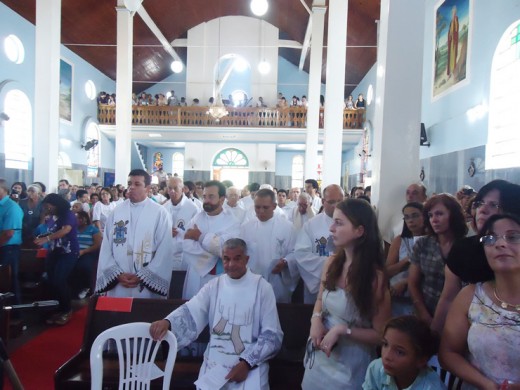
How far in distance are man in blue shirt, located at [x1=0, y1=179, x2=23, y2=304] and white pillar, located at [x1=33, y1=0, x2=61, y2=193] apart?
11.2 ft

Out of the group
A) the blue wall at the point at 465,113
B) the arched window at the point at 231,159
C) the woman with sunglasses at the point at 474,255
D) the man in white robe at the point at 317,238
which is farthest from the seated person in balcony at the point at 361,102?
the woman with sunglasses at the point at 474,255

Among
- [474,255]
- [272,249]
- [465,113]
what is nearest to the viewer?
A: [474,255]

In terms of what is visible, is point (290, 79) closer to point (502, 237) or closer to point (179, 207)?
point (179, 207)

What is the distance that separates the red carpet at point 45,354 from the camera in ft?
12.4

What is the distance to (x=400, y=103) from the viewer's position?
14.2 feet

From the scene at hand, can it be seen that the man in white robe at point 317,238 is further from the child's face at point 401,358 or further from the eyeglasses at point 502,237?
the eyeglasses at point 502,237

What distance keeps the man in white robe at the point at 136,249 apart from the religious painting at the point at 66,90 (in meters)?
Result: 13.2

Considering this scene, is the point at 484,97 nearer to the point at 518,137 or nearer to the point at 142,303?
the point at 518,137

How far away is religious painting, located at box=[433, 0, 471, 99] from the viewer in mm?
7887

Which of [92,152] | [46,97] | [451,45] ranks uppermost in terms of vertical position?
[451,45]

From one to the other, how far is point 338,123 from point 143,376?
24.8 feet

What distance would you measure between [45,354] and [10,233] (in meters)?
1.48

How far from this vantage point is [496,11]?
671 cm

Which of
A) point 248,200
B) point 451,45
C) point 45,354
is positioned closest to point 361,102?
point 451,45
